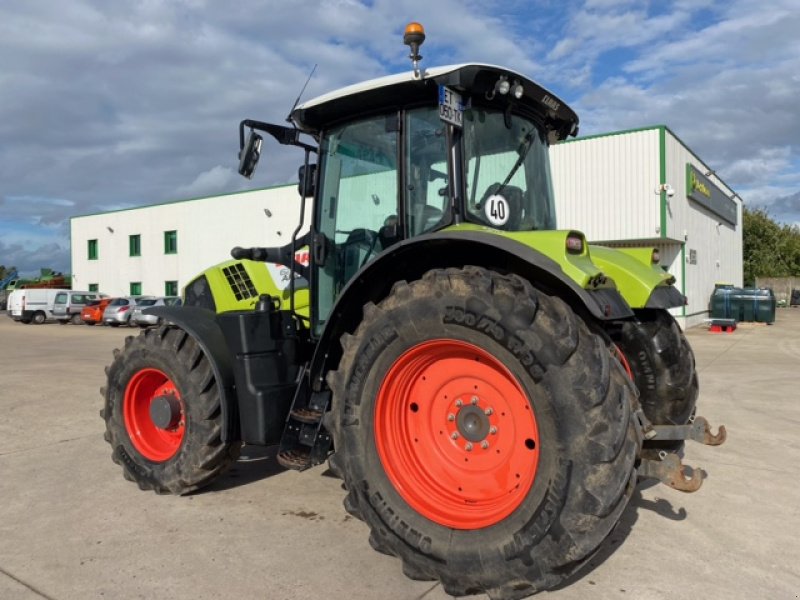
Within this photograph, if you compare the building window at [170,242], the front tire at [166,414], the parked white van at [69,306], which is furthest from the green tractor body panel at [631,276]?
the building window at [170,242]

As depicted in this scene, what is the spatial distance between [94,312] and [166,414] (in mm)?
26314

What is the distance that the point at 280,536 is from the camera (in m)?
3.66

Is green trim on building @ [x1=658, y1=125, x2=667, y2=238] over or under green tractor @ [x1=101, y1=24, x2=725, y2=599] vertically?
over

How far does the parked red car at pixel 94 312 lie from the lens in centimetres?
2777

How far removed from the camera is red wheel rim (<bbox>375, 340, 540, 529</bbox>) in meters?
2.94

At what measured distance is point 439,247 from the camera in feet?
10.8

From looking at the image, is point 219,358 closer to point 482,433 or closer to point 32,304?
point 482,433

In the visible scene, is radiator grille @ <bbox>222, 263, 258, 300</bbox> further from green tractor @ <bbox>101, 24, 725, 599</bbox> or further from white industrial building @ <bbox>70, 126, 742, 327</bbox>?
white industrial building @ <bbox>70, 126, 742, 327</bbox>

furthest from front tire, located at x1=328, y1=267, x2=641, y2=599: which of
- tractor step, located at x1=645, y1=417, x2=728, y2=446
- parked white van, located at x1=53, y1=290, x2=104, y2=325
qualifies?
parked white van, located at x1=53, y1=290, x2=104, y2=325

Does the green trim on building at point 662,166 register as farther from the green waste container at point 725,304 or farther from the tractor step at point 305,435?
the tractor step at point 305,435

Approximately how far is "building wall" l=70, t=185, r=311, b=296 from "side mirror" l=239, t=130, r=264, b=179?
22.5 meters

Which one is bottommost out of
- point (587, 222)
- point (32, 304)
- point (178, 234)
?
point (32, 304)

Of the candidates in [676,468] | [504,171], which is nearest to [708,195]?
[504,171]

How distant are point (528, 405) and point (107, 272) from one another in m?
39.5
